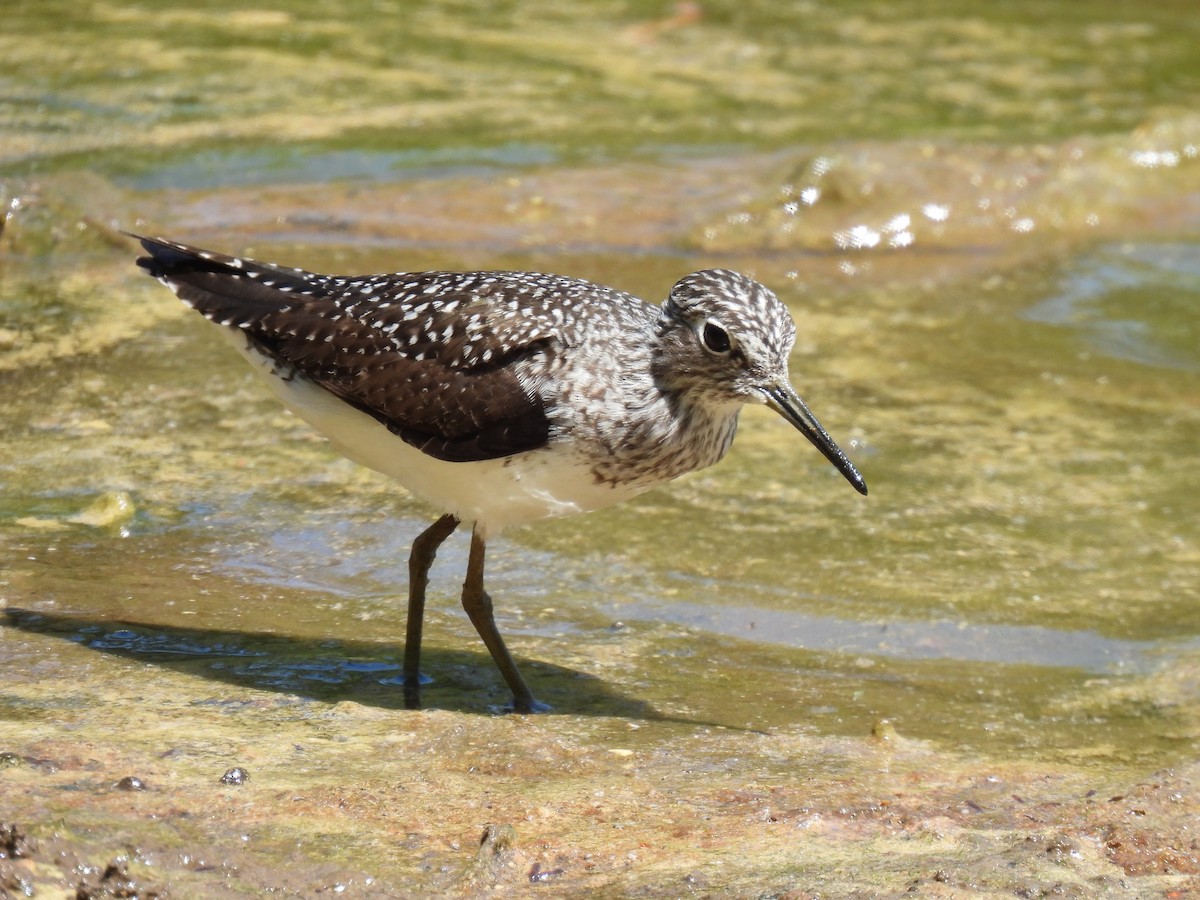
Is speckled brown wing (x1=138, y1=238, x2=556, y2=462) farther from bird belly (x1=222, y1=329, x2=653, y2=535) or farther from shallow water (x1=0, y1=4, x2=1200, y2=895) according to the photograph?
shallow water (x1=0, y1=4, x2=1200, y2=895)

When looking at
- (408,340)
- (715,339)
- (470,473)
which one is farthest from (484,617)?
(715,339)

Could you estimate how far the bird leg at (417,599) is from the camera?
616 centimetres

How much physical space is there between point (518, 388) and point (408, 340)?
556 mm

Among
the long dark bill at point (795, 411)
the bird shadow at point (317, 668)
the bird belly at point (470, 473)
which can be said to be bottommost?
the bird shadow at point (317, 668)

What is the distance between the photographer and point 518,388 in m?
6.06

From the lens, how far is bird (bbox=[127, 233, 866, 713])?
6016 millimetres

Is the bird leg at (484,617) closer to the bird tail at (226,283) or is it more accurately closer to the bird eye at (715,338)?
the bird eye at (715,338)

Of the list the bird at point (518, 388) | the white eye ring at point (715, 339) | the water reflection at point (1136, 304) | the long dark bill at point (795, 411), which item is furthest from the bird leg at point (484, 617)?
the water reflection at point (1136, 304)

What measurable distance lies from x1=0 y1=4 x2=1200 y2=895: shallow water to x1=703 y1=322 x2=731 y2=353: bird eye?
4.63ft

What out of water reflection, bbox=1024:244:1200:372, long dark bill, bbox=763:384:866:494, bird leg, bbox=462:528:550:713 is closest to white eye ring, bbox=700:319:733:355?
long dark bill, bbox=763:384:866:494

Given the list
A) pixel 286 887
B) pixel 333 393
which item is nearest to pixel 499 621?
pixel 333 393

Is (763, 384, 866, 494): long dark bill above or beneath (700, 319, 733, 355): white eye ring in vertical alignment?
beneath

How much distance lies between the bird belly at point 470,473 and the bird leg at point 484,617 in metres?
0.13

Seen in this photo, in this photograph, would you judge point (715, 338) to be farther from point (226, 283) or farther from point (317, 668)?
point (226, 283)
